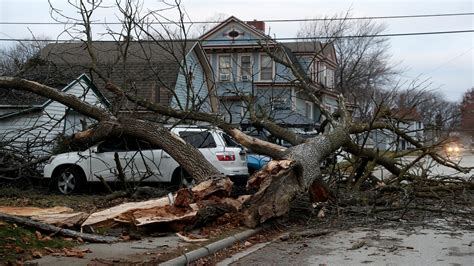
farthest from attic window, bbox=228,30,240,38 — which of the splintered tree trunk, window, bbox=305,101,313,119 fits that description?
the splintered tree trunk

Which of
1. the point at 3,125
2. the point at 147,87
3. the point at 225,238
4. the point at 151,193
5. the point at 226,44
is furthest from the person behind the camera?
the point at 226,44

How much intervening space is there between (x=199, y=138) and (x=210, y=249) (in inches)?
268

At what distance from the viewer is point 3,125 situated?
18.8 m

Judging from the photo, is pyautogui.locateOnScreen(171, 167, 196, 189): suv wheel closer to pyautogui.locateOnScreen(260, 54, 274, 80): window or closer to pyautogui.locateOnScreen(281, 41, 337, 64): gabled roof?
pyautogui.locateOnScreen(281, 41, 337, 64): gabled roof

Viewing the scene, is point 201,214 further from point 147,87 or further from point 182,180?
point 147,87

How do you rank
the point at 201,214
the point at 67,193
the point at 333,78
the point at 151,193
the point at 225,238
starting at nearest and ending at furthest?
1. the point at 225,238
2. the point at 201,214
3. the point at 151,193
4. the point at 67,193
5. the point at 333,78

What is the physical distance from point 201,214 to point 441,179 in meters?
6.58

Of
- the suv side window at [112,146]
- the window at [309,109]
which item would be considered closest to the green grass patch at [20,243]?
the suv side window at [112,146]

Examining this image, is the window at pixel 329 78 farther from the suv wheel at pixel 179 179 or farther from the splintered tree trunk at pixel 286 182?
the splintered tree trunk at pixel 286 182

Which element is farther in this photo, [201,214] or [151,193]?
[151,193]

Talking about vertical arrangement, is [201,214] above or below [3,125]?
below

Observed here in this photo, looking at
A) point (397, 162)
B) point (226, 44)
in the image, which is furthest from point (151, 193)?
point (226, 44)

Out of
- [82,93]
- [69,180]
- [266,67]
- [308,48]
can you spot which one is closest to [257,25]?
[308,48]

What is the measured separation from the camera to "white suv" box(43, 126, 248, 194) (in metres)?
14.0
